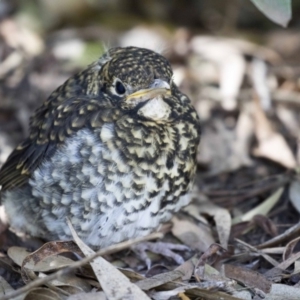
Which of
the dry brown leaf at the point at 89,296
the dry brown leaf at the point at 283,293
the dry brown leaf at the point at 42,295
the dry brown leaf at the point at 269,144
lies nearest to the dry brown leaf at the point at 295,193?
the dry brown leaf at the point at 269,144

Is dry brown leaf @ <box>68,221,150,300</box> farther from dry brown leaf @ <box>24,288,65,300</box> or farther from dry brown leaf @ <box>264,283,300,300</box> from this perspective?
dry brown leaf @ <box>264,283,300,300</box>

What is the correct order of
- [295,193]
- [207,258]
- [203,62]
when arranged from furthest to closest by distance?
Answer: [203,62]
[295,193]
[207,258]

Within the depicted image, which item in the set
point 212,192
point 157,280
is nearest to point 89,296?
point 157,280

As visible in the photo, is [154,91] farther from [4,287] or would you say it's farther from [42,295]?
[4,287]

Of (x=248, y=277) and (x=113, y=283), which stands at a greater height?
(x=113, y=283)

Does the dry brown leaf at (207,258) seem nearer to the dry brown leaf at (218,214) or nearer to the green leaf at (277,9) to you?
the dry brown leaf at (218,214)
